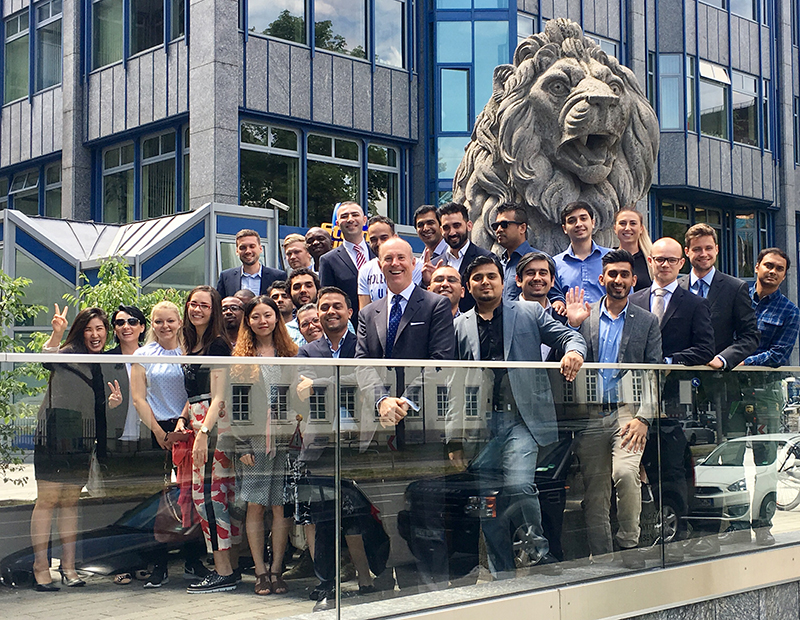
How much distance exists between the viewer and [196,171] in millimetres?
20547

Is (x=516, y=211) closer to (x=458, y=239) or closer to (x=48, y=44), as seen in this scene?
(x=458, y=239)

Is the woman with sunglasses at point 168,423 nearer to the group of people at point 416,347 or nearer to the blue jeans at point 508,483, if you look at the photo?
the group of people at point 416,347

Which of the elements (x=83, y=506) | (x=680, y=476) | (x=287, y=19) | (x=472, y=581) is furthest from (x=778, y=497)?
(x=287, y=19)

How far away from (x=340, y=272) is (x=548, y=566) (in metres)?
2.88

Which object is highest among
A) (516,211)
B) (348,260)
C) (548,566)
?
(516,211)

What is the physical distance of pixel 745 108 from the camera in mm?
30750

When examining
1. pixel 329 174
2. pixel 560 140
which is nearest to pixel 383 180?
pixel 329 174

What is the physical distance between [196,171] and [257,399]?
16.8 meters

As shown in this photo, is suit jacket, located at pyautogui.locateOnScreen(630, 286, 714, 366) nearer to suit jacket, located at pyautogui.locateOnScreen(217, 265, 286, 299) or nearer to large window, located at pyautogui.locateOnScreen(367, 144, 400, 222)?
suit jacket, located at pyautogui.locateOnScreen(217, 265, 286, 299)

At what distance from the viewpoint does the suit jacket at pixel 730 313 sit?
6.64m

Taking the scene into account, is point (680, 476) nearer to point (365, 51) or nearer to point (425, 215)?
point (425, 215)

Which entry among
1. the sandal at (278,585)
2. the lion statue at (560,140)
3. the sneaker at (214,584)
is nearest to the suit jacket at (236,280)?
the lion statue at (560,140)

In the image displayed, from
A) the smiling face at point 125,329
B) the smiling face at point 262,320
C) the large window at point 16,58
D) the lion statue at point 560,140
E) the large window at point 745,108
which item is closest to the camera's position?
the smiling face at point 262,320

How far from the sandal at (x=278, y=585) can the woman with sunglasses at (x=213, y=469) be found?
0.60ft
